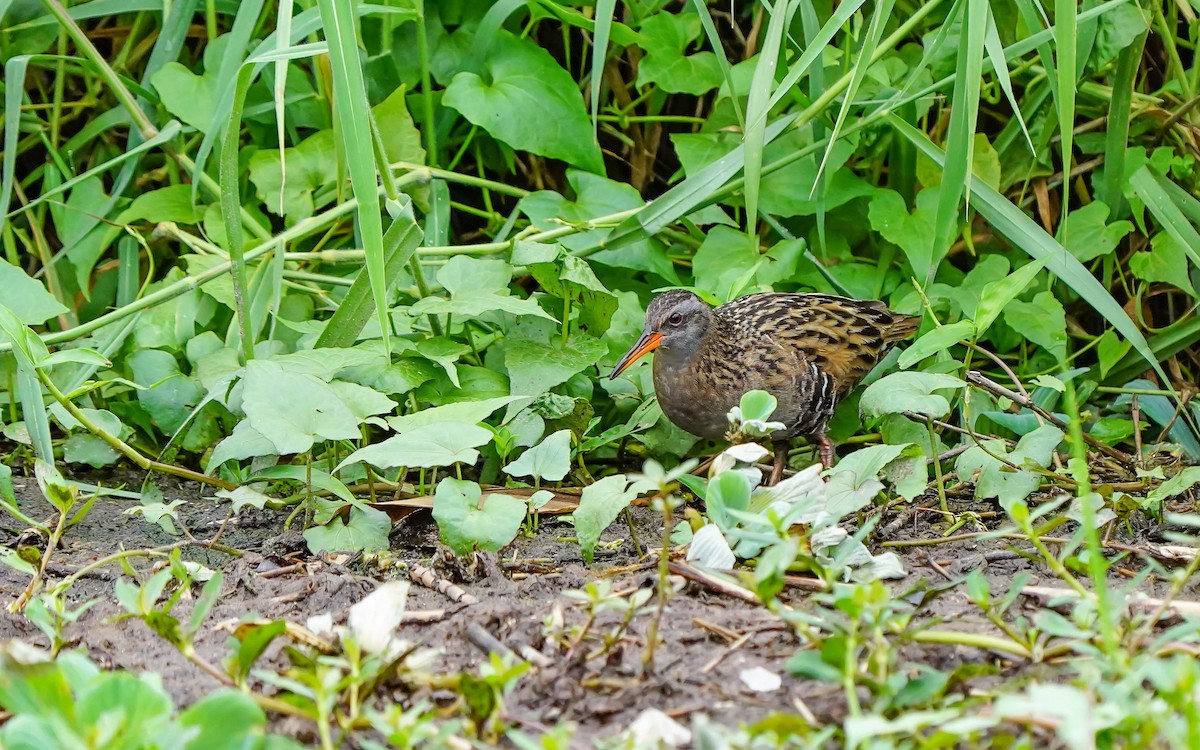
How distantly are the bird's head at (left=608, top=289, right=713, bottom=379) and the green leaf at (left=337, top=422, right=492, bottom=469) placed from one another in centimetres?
108

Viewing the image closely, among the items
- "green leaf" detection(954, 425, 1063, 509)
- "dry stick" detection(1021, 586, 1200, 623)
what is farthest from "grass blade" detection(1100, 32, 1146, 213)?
"dry stick" detection(1021, 586, 1200, 623)

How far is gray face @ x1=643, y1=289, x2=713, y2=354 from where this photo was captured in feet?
12.2

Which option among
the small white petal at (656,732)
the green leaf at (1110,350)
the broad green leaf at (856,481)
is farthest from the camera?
the green leaf at (1110,350)

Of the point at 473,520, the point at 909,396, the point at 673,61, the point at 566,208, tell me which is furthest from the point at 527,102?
the point at 473,520

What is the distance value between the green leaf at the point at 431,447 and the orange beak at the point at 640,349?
1052mm

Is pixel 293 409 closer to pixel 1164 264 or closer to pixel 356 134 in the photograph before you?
pixel 356 134

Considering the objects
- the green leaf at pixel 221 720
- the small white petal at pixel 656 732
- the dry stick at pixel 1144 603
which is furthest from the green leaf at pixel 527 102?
the green leaf at pixel 221 720

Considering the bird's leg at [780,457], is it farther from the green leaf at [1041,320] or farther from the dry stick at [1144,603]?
the dry stick at [1144,603]

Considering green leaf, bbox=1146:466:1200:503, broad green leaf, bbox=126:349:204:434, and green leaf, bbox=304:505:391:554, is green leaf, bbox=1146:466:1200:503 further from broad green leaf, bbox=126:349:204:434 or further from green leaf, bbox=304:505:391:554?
broad green leaf, bbox=126:349:204:434

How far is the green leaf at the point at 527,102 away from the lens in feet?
13.1

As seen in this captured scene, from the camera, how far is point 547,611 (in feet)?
7.23

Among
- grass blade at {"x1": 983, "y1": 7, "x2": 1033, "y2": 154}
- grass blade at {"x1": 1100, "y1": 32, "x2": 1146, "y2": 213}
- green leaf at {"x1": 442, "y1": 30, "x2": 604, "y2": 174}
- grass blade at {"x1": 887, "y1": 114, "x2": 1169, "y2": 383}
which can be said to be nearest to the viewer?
grass blade at {"x1": 983, "y1": 7, "x2": 1033, "y2": 154}

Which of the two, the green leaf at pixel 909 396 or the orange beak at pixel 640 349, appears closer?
the green leaf at pixel 909 396

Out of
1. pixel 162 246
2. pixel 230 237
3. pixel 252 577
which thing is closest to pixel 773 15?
pixel 230 237
